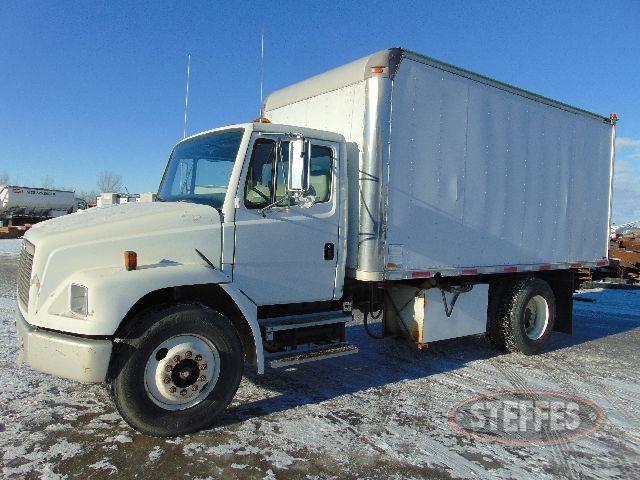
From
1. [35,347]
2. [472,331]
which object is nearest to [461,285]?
[472,331]

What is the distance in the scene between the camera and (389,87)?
524 centimetres

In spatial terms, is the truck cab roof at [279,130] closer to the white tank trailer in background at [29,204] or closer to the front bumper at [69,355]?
the front bumper at [69,355]

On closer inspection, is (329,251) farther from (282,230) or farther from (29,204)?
(29,204)

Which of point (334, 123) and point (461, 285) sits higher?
point (334, 123)

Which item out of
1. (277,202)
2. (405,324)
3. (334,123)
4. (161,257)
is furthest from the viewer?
(405,324)

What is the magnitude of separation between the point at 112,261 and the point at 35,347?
0.85m

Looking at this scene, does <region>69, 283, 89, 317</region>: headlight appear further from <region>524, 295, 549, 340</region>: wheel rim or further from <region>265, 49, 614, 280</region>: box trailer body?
<region>524, 295, 549, 340</region>: wheel rim

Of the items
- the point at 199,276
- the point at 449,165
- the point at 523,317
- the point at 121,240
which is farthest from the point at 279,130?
the point at 523,317

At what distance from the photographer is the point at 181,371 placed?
13.3 feet

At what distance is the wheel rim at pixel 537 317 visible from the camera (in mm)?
7508

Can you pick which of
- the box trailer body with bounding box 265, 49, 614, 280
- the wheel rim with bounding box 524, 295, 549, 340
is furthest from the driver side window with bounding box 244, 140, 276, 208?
the wheel rim with bounding box 524, 295, 549, 340

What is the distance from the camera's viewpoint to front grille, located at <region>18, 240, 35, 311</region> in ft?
13.5

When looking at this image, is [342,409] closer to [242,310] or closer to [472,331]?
[242,310]

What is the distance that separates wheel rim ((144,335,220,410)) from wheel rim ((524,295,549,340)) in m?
5.21
